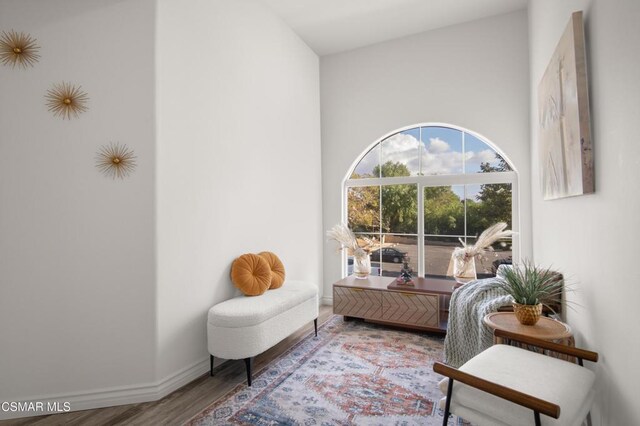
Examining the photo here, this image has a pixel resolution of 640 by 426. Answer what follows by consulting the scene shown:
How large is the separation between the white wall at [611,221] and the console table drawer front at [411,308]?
1.46 meters

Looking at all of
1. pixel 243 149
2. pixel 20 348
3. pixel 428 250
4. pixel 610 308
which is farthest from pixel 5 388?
pixel 428 250

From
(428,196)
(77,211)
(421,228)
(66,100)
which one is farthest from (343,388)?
(66,100)

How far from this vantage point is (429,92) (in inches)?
162

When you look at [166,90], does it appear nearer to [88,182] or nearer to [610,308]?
[88,182]

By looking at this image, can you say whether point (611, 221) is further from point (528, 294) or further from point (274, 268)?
point (274, 268)

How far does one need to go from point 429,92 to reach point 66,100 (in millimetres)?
3637

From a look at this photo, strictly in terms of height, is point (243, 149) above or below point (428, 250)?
above

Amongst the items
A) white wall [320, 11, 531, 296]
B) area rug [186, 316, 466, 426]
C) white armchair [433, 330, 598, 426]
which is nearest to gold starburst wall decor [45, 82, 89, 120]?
area rug [186, 316, 466, 426]

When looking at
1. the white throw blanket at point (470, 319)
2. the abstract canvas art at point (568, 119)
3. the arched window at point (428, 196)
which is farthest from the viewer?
the arched window at point (428, 196)

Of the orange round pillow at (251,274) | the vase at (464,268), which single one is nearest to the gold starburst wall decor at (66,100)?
the orange round pillow at (251,274)

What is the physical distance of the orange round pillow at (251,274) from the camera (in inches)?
116

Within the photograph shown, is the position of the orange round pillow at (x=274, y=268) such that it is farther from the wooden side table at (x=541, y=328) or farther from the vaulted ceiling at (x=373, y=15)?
the vaulted ceiling at (x=373, y=15)

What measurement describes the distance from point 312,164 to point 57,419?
3.47 metres

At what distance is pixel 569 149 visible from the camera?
1865 millimetres
